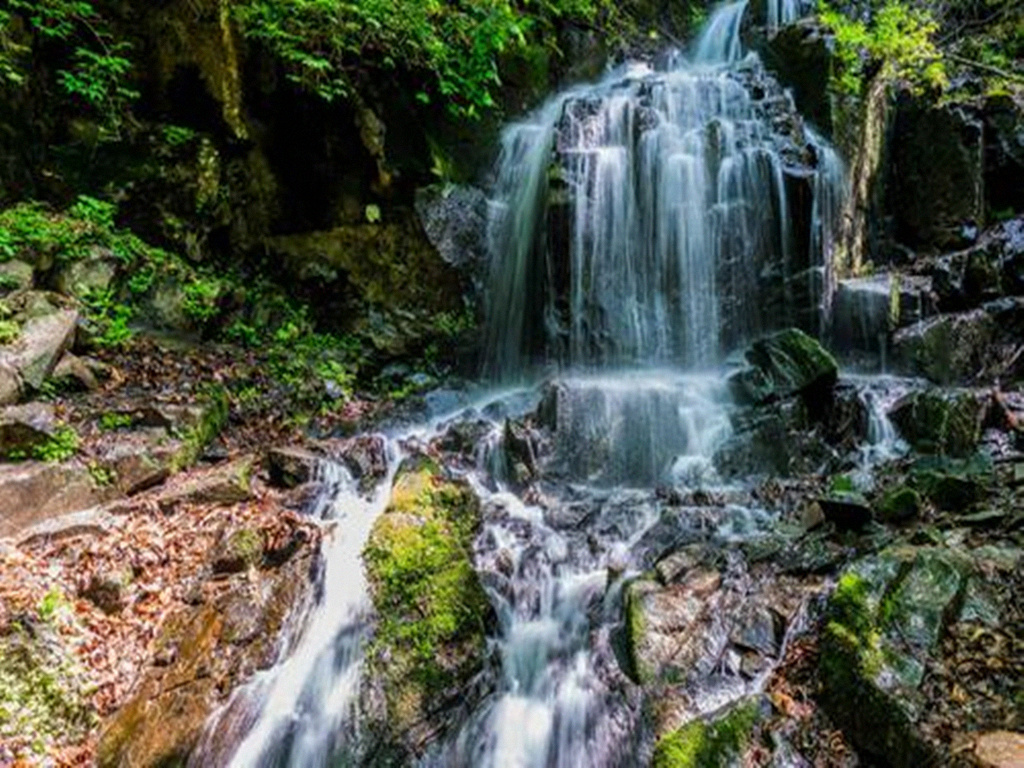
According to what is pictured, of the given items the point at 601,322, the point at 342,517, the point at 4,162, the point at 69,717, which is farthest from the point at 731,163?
the point at 69,717

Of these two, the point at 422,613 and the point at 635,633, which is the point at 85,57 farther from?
the point at 635,633

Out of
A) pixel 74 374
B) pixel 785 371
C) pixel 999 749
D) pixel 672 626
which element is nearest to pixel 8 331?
pixel 74 374

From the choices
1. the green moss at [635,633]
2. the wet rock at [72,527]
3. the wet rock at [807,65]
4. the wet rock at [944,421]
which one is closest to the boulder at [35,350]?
the wet rock at [72,527]

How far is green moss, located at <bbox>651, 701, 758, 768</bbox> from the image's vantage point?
321cm

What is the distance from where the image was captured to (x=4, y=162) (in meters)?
6.80

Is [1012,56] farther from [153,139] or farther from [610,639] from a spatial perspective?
[153,139]

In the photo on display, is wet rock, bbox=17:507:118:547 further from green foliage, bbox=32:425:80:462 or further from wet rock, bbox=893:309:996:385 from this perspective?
wet rock, bbox=893:309:996:385

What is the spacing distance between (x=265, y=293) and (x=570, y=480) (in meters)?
5.25

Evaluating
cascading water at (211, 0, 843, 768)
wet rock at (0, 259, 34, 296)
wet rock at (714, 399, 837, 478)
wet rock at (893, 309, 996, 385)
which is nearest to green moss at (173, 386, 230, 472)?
cascading water at (211, 0, 843, 768)

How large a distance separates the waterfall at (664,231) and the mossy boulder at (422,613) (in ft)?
16.8

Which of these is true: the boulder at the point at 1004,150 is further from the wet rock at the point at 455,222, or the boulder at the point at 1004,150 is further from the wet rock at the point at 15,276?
the wet rock at the point at 15,276

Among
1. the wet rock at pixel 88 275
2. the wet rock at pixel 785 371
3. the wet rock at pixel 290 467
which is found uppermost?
the wet rock at pixel 88 275

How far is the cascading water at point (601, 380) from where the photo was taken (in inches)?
159

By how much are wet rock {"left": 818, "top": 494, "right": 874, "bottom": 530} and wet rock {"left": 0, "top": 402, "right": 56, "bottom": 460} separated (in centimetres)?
618
